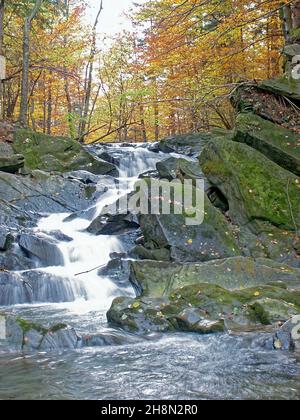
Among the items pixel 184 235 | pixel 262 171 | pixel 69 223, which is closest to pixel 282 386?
pixel 184 235

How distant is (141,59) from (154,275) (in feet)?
48.6

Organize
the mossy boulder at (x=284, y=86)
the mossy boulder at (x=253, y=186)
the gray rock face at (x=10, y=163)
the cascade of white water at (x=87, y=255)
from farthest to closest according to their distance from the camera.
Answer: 1. the gray rock face at (x=10, y=163)
2. the mossy boulder at (x=284, y=86)
3. the mossy boulder at (x=253, y=186)
4. the cascade of white water at (x=87, y=255)

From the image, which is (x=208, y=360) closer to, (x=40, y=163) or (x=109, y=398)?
(x=109, y=398)

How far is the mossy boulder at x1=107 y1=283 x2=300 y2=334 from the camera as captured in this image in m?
5.17

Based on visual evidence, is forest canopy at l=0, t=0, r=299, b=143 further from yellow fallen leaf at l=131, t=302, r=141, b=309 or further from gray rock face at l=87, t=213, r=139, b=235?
yellow fallen leaf at l=131, t=302, r=141, b=309

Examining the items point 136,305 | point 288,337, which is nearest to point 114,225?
point 136,305

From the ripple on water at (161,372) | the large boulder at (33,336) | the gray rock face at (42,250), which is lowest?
the ripple on water at (161,372)

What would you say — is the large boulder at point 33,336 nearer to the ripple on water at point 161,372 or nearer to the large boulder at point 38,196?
the ripple on water at point 161,372

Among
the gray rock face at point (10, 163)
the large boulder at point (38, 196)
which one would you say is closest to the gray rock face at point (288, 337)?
the large boulder at point (38, 196)

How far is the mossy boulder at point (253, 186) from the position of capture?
850cm

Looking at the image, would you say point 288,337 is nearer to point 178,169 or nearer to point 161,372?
point 161,372

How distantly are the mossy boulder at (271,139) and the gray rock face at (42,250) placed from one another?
4825mm

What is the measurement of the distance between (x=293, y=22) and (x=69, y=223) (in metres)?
7.88

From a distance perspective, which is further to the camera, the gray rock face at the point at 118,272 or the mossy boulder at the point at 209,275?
the gray rock face at the point at 118,272
